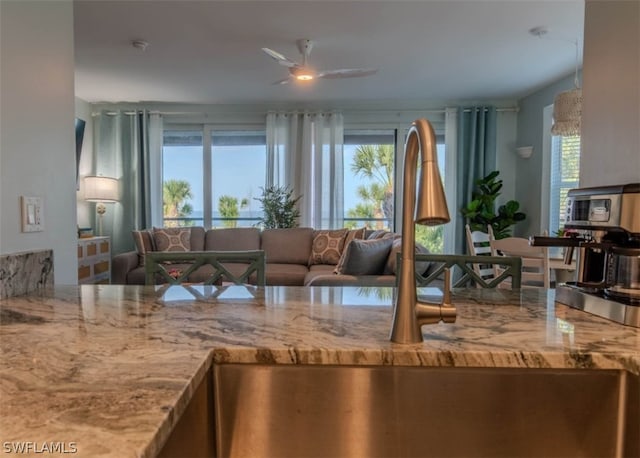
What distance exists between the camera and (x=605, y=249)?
0.97 meters

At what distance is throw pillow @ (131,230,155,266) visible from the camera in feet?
15.6

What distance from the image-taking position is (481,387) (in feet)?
2.51

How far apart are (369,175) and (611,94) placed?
4.61m

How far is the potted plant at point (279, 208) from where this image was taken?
541cm

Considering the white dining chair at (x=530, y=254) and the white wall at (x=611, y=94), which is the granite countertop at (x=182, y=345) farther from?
the white dining chair at (x=530, y=254)

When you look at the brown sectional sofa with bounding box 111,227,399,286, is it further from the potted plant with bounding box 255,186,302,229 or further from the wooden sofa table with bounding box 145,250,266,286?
the wooden sofa table with bounding box 145,250,266,286

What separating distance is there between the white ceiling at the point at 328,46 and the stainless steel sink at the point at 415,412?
2727mm

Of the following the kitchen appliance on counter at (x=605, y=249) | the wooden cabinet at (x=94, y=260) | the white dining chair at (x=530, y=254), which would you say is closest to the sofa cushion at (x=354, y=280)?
the white dining chair at (x=530, y=254)

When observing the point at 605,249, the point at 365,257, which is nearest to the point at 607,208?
the point at 605,249

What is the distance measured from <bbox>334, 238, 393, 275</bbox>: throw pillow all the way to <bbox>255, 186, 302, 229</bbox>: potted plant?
2079 millimetres

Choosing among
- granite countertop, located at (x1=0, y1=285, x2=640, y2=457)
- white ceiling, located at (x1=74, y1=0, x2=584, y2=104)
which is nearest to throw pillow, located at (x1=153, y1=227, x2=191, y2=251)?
white ceiling, located at (x1=74, y1=0, x2=584, y2=104)

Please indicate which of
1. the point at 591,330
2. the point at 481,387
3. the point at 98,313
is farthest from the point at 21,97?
the point at 591,330

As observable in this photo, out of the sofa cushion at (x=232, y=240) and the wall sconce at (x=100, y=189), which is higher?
the wall sconce at (x=100, y=189)

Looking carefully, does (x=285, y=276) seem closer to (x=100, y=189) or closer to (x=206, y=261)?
(x=100, y=189)
